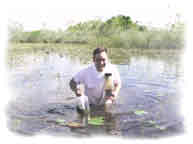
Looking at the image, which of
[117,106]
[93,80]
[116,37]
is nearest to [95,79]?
[93,80]

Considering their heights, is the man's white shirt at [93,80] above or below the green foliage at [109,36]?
below

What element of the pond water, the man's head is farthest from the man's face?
the pond water

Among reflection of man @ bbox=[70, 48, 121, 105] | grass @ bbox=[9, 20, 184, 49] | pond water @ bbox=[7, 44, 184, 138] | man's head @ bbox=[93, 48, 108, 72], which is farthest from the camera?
grass @ bbox=[9, 20, 184, 49]

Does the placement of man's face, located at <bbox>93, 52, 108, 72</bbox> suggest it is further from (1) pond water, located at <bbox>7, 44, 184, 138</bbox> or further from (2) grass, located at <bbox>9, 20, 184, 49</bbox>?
(2) grass, located at <bbox>9, 20, 184, 49</bbox>

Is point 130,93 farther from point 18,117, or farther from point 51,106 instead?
point 18,117

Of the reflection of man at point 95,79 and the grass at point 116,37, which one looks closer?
the reflection of man at point 95,79

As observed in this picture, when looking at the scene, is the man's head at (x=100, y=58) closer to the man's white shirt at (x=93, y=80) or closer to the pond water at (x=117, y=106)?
the man's white shirt at (x=93, y=80)

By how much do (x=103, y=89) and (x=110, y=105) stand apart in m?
0.38

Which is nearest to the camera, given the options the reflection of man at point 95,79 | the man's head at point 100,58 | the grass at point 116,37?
the man's head at point 100,58

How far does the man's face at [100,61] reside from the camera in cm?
437

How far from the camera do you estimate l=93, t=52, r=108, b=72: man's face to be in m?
4.37

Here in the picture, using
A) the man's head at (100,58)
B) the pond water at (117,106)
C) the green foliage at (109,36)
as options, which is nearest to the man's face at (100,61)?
the man's head at (100,58)

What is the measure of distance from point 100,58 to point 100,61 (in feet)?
0.22

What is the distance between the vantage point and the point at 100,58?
4402 millimetres
